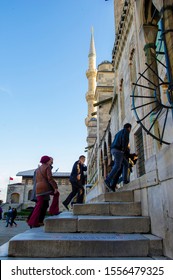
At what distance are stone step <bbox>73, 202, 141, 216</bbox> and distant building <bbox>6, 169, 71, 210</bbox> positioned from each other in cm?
4146

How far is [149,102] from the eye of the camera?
5156 mm

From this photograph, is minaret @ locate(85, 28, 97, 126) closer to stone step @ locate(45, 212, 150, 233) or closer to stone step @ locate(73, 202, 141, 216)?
stone step @ locate(73, 202, 141, 216)

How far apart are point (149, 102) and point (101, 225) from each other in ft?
10.5

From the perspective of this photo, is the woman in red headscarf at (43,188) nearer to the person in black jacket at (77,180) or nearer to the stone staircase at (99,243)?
the stone staircase at (99,243)

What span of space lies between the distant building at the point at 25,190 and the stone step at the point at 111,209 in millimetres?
41460

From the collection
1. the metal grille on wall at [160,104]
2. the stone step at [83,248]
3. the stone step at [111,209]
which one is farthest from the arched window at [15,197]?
the stone step at [83,248]

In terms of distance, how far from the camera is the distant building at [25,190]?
4481 centimetres

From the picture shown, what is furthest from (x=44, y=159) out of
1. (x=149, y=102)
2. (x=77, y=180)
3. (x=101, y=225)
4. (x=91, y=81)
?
(x=91, y=81)

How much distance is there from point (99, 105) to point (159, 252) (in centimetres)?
1895

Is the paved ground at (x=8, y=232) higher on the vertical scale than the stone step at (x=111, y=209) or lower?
lower

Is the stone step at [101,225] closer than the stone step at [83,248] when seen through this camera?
No

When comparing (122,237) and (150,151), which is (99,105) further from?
(122,237)

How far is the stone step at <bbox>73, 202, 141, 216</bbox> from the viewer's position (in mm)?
3672

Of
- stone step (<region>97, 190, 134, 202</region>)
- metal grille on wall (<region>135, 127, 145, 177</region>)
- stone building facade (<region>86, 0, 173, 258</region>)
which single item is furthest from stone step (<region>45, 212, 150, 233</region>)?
metal grille on wall (<region>135, 127, 145, 177</region>)
